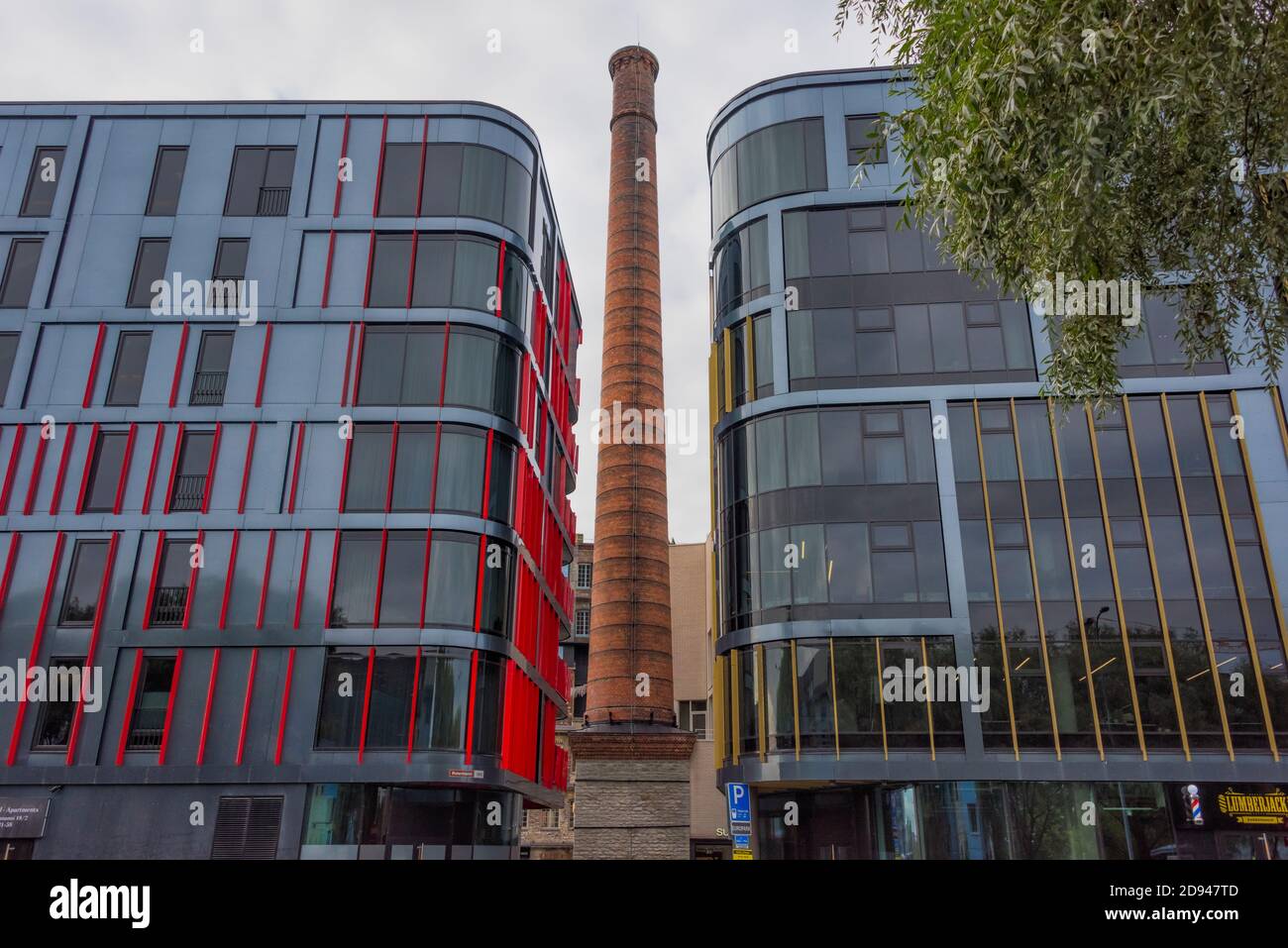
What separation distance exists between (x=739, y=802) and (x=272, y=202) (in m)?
21.9

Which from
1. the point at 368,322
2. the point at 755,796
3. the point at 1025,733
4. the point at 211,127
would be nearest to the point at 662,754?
the point at 755,796

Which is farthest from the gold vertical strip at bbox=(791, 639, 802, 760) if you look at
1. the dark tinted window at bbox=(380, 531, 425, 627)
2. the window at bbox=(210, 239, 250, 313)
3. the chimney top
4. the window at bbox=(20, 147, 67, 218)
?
the chimney top

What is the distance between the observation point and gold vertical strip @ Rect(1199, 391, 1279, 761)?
68.4 ft

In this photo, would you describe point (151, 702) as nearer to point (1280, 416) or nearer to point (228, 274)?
point (228, 274)

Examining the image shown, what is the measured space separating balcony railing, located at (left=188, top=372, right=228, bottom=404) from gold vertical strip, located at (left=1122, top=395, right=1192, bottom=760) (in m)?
24.2

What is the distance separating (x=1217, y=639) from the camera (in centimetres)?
2155

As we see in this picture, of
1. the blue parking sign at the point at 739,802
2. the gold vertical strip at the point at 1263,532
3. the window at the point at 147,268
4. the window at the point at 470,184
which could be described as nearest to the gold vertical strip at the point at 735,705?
the blue parking sign at the point at 739,802

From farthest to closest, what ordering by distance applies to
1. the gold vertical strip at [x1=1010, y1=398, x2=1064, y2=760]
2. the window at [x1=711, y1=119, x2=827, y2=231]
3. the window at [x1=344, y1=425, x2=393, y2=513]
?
1. the window at [x1=711, y1=119, x2=827, y2=231]
2. the window at [x1=344, y1=425, x2=393, y2=513]
3. the gold vertical strip at [x1=1010, y1=398, x2=1064, y2=760]

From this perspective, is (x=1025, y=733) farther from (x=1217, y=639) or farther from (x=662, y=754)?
(x=662, y=754)

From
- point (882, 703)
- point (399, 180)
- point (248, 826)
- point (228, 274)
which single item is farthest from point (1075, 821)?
point (228, 274)

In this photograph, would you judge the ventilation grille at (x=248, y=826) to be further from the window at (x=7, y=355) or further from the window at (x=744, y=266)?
the window at (x=744, y=266)

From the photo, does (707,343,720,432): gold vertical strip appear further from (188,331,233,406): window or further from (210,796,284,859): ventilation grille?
(210,796,284,859): ventilation grille
